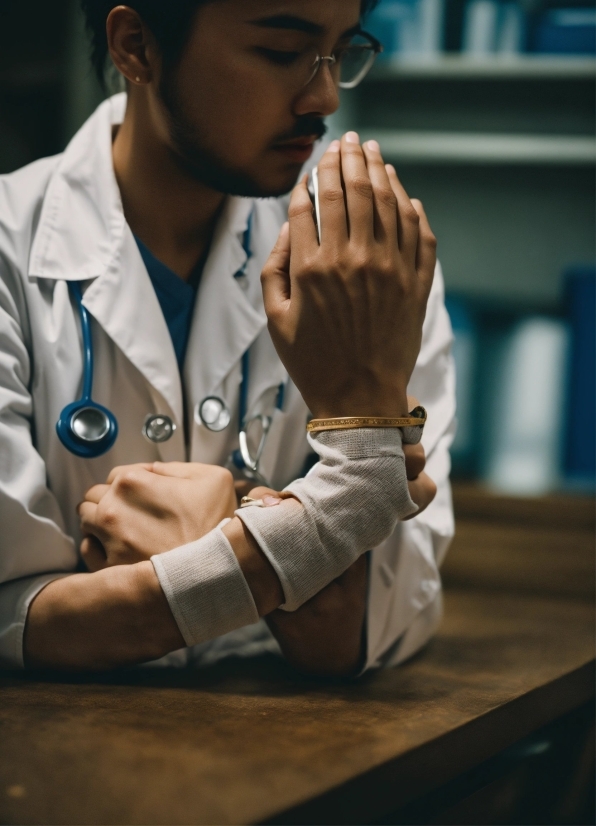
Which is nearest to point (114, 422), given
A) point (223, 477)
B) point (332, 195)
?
point (223, 477)

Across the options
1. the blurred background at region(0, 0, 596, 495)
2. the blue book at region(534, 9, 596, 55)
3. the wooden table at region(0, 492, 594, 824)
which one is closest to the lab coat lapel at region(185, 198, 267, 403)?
the wooden table at region(0, 492, 594, 824)

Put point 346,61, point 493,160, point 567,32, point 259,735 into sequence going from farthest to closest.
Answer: point 493,160
point 567,32
point 346,61
point 259,735

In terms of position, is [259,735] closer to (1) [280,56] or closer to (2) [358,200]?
(2) [358,200]

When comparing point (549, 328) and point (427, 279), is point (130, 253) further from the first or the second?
point (549, 328)

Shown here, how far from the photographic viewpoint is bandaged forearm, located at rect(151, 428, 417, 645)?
0.83m

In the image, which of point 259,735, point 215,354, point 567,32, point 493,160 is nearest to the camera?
point 259,735

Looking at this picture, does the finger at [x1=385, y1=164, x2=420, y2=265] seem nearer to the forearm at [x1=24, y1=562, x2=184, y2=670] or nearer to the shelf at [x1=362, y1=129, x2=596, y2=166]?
the forearm at [x1=24, y1=562, x2=184, y2=670]

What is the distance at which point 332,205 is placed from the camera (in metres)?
0.89

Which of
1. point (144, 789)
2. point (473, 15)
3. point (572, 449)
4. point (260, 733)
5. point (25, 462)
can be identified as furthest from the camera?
point (473, 15)

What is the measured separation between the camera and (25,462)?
3.05ft

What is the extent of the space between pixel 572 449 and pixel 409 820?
54.1 inches

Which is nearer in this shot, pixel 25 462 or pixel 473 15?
pixel 25 462

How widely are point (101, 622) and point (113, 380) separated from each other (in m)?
0.32

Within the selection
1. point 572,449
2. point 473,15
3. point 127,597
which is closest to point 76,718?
point 127,597
